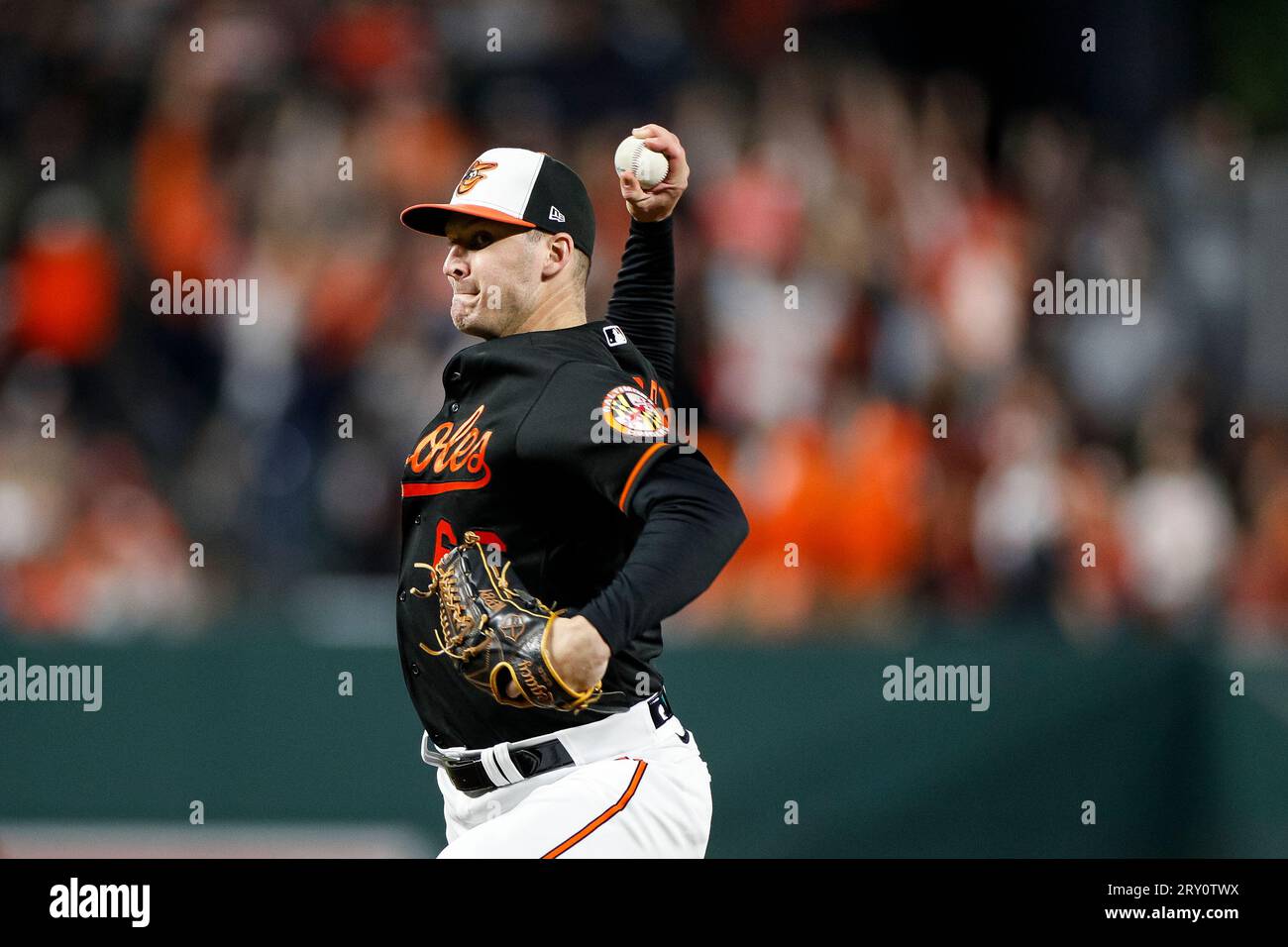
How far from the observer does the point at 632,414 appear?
3.12 metres

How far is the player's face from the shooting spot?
3.49 metres

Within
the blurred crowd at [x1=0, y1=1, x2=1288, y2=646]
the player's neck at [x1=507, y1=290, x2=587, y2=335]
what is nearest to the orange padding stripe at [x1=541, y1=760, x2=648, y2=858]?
the player's neck at [x1=507, y1=290, x2=587, y2=335]

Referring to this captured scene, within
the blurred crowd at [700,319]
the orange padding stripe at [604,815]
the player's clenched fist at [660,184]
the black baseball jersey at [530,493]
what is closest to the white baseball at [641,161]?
the player's clenched fist at [660,184]

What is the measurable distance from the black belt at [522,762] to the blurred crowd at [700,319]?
2.82m

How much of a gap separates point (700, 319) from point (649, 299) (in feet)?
12.2

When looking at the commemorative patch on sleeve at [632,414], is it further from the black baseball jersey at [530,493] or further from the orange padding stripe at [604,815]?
the orange padding stripe at [604,815]

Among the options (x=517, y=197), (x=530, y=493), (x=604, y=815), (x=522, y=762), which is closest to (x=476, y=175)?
(x=517, y=197)

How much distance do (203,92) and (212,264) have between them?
127 cm

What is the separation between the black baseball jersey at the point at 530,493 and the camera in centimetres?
314

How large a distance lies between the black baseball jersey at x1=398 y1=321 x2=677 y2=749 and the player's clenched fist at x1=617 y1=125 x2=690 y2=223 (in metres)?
0.48

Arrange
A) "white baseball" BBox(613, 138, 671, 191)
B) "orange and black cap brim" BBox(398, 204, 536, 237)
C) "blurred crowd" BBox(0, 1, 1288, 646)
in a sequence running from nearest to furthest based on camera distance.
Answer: "orange and black cap brim" BBox(398, 204, 536, 237), "white baseball" BBox(613, 138, 671, 191), "blurred crowd" BBox(0, 1, 1288, 646)

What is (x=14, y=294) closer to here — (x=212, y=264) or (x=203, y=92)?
(x=212, y=264)

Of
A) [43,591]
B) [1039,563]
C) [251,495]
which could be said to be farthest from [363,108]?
[1039,563]

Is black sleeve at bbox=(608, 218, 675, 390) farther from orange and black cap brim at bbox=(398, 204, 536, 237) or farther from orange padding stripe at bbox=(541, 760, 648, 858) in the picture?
orange padding stripe at bbox=(541, 760, 648, 858)
